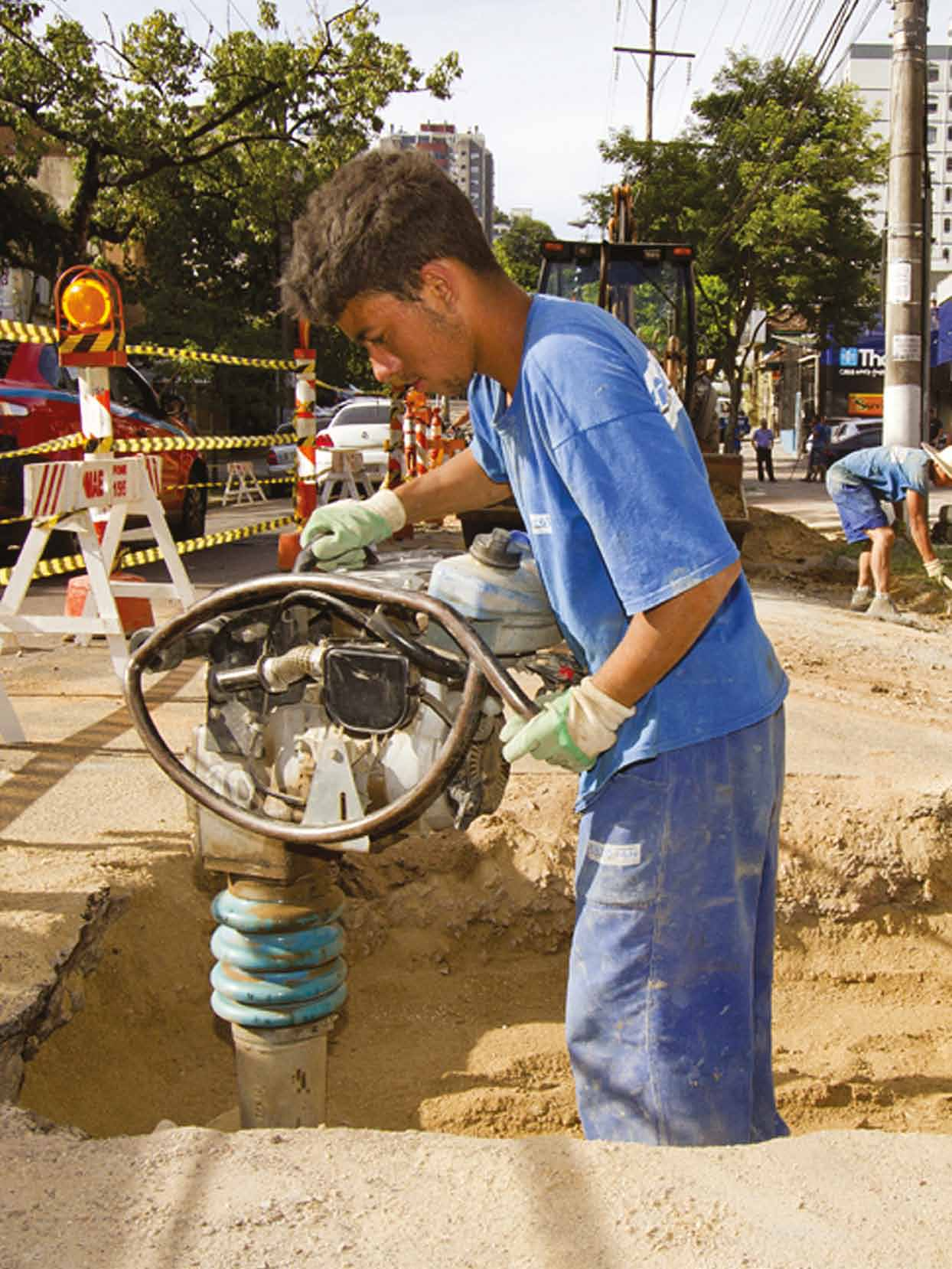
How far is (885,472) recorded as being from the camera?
923 cm

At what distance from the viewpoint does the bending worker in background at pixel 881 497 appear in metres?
9.23

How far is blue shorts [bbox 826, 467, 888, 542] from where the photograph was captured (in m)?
9.32

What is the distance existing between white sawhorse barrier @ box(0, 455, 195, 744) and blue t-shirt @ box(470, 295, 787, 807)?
3.02 meters

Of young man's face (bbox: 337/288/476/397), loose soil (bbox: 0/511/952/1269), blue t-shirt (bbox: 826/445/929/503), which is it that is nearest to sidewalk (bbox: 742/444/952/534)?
blue t-shirt (bbox: 826/445/929/503)

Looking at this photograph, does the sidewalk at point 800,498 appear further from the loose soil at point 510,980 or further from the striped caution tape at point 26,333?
the loose soil at point 510,980

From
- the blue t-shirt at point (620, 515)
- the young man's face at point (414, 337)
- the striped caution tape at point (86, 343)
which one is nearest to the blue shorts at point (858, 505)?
the striped caution tape at point (86, 343)

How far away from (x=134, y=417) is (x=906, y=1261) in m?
10.2

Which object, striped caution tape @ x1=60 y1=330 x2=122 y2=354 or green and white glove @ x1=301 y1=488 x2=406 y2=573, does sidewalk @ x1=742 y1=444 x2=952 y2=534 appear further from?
green and white glove @ x1=301 y1=488 x2=406 y2=573

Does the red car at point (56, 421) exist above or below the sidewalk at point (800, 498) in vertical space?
above

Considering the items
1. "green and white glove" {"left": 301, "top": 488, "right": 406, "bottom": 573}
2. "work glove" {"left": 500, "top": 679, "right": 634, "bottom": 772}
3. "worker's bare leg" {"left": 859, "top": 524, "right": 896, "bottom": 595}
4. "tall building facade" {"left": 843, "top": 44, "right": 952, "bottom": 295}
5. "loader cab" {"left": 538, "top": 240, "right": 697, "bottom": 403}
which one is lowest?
"worker's bare leg" {"left": 859, "top": 524, "right": 896, "bottom": 595}

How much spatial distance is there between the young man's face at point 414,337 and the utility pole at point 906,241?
10.8 meters

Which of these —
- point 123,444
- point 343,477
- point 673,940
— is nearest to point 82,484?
point 123,444

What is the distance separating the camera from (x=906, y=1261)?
173 cm

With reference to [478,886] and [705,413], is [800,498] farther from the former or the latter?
[478,886]
